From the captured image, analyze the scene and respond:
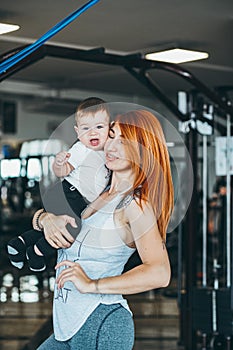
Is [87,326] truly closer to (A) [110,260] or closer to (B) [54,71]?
(A) [110,260]

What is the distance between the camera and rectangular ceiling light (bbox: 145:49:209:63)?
6727mm

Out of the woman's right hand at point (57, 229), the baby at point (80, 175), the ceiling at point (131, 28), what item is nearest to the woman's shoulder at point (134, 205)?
the baby at point (80, 175)

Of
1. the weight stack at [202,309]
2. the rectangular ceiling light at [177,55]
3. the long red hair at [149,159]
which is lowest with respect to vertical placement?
the weight stack at [202,309]

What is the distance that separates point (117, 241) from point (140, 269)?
6.2 inches

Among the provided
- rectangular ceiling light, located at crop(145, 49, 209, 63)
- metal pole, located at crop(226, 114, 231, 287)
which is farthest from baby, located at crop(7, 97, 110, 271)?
rectangular ceiling light, located at crop(145, 49, 209, 63)

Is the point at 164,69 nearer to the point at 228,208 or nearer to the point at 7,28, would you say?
the point at 228,208

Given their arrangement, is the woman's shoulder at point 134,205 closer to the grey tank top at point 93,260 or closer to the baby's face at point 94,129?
the grey tank top at point 93,260

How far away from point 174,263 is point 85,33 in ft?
14.7

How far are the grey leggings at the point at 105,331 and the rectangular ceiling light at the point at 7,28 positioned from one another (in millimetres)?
3297

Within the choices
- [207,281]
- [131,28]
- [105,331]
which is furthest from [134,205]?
[131,28]

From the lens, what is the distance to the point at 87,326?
3098 mm

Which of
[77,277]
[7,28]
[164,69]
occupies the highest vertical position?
[7,28]

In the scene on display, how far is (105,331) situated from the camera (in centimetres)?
303

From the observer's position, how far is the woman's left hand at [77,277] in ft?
10.4
